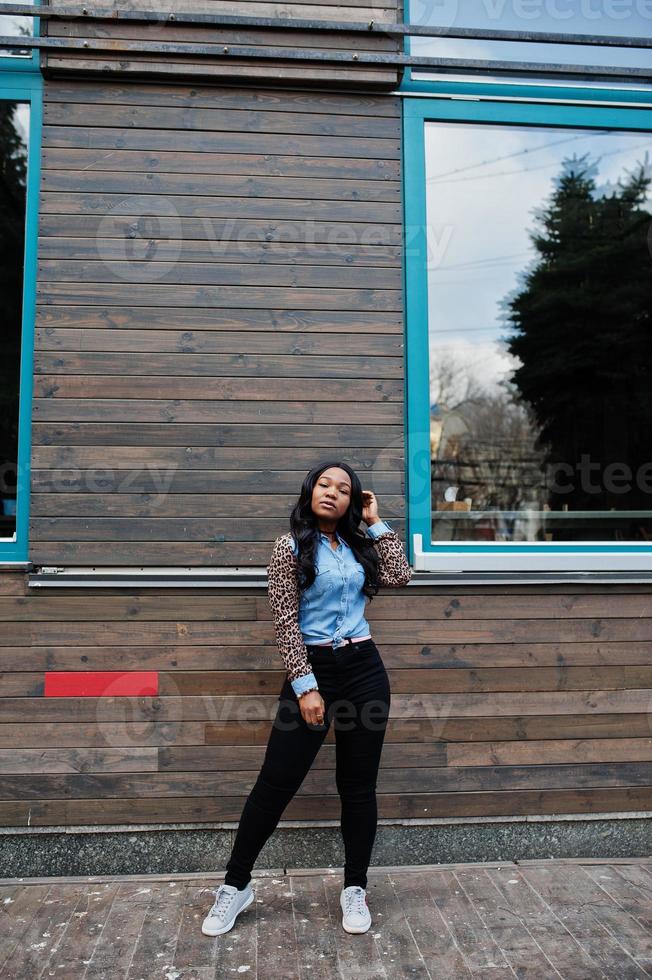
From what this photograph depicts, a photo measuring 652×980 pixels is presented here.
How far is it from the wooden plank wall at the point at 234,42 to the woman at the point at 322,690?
6.68ft

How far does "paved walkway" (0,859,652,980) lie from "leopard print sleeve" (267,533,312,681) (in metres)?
0.97

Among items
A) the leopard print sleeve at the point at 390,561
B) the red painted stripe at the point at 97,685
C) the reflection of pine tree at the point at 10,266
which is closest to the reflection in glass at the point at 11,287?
the reflection of pine tree at the point at 10,266

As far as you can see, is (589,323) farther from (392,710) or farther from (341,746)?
(341,746)

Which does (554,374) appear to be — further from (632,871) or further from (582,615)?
(632,871)

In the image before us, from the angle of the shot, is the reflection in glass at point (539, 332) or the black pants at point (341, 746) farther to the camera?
the reflection in glass at point (539, 332)

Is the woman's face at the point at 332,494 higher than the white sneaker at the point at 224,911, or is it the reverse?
the woman's face at the point at 332,494

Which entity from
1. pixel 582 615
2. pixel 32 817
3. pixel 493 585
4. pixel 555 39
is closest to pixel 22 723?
pixel 32 817

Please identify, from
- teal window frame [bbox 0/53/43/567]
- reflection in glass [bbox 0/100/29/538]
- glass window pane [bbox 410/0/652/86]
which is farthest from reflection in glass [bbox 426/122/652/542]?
reflection in glass [bbox 0/100/29/538]

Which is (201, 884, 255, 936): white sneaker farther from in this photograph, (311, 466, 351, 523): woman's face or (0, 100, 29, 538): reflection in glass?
(0, 100, 29, 538): reflection in glass

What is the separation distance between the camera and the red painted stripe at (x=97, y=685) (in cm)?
333

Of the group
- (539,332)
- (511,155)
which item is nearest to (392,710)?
(511,155)

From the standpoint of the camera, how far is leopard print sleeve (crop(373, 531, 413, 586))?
2.93 meters

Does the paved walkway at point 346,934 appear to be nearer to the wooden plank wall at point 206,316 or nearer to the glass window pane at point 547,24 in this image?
the wooden plank wall at point 206,316

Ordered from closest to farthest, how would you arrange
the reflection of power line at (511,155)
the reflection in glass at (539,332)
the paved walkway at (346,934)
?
the paved walkway at (346,934), the reflection of power line at (511,155), the reflection in glass at (539,332)
